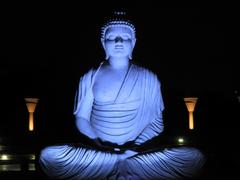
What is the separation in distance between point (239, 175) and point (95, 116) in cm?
272

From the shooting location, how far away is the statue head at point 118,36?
26.9 ft

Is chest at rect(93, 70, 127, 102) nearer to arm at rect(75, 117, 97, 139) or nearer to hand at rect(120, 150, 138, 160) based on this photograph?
arm at rect(75, 117, 97, 139)

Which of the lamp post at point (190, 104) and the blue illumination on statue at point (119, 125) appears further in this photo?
the lamp post at point (190, 104)

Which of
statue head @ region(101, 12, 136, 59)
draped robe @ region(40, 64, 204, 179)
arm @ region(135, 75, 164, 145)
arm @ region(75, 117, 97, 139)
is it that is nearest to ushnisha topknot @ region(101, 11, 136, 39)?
statue head @ region(101, 12, 136, 59)

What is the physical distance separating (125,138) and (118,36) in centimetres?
144

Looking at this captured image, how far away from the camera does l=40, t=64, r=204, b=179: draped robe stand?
739cm

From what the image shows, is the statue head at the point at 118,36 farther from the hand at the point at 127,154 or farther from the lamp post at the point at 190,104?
the lamp post at the point at 190,104

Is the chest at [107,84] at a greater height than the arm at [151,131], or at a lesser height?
greater

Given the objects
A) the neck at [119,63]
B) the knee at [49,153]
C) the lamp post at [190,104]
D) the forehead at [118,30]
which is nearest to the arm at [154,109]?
the neck at [119,63]

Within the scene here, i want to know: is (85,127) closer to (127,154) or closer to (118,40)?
(127,154)

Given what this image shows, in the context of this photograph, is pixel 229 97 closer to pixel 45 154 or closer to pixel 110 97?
pixel 110 97

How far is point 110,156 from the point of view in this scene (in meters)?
7.38

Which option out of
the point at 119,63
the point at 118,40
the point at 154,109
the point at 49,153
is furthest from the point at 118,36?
the point at 49,153

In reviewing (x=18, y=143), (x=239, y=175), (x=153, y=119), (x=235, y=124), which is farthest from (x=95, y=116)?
(x=235, y=124)
